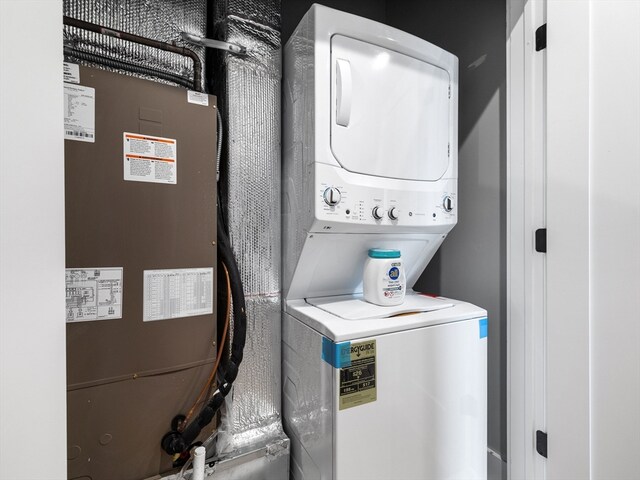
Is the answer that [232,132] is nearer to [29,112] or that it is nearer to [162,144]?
[162,144]

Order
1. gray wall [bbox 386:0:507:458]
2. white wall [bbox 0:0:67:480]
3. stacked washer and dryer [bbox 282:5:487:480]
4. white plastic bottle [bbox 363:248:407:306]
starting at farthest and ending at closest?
gray wall [bbox 386:0:507:458], white plastic bottle [bbox 363:248:407:306], stacked washer and dryer [bbox 282:5:487:480], white wall [bbox 0:0:67:480]

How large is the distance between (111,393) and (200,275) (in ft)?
1.46

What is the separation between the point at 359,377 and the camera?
0.98m

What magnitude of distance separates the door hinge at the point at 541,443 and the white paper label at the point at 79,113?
1872mm

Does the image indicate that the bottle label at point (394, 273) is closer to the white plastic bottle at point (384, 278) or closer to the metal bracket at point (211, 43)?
the white plastic bottle at point (384, 278)

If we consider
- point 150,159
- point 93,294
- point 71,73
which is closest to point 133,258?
point 93,294

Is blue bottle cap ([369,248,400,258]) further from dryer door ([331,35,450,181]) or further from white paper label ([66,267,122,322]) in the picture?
white paper label ([66,267,122,322])

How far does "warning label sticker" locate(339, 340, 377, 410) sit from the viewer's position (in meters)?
0.96

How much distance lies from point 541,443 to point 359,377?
0.83m

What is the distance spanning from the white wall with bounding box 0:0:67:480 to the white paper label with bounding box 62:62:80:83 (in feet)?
1.84

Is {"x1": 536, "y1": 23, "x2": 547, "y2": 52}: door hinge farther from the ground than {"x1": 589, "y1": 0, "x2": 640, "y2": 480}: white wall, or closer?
farther from the ground

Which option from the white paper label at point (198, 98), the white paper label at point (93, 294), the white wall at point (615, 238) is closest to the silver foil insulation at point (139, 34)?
the white paper label at point (198, 98)

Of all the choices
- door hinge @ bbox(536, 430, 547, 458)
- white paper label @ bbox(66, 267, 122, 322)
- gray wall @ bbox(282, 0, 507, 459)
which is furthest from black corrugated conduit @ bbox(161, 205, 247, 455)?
door hinge @ bbox(536, 430, 547, 458)

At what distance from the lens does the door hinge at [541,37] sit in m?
1.17
